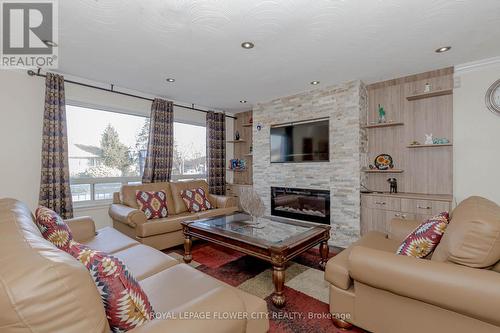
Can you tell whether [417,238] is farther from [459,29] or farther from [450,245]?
[459,29]

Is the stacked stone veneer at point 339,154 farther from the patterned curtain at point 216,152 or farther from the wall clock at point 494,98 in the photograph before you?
the patterned curtain at point 216,152

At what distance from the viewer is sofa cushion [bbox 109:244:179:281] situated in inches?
65.6

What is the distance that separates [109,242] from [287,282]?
1738 millimetres

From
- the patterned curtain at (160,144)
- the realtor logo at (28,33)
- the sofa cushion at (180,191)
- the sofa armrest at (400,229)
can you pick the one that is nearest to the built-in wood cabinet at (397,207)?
the sofa armrest at (400,229)

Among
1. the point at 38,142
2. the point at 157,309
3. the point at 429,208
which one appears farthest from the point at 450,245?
the point at 38,142

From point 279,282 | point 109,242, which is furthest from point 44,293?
point 109,242

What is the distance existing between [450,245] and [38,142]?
4298 mm

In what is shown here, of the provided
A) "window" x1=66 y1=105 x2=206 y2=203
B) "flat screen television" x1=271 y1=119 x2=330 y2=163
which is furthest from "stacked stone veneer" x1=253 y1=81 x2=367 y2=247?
"window" x1=66 y1=105 x2=206 y2=203

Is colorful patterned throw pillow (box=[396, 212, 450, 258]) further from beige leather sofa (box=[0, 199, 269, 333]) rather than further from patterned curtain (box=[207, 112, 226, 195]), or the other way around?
patterned curtain (box=[207, 112, 226, 195])

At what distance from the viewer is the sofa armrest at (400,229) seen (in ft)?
7.55

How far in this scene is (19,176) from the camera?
116 inches

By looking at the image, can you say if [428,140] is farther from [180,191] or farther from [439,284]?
[180,191]

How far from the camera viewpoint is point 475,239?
4.23 ft

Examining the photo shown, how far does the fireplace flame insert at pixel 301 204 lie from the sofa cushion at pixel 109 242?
2739 mm
